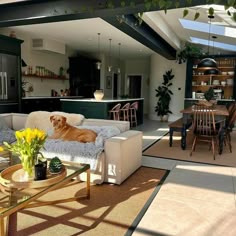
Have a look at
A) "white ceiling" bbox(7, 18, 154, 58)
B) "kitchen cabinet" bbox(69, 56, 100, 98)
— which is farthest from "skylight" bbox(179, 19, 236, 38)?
"kitchen cabinet" bbox(69, 56, 100, 98)

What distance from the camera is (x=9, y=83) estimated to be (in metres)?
5.89

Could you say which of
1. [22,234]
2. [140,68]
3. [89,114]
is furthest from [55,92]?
[22,234]

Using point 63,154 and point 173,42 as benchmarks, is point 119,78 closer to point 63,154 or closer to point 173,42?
point 173,42

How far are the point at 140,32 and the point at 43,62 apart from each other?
408 centimetres

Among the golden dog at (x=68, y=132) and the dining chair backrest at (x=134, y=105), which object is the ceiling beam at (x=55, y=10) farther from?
the dining chair backrest at (x=134, y=105)

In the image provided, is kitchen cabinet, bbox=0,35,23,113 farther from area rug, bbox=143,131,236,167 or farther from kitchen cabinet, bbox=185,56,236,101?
kitchen cabinet, bbox=185,56,236,101

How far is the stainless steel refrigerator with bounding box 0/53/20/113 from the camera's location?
5691 mm

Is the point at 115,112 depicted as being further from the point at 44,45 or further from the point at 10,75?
the point at 44,45

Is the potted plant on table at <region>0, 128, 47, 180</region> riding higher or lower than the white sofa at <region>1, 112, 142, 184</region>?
higher

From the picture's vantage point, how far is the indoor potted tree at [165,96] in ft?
30.7

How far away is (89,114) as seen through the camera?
5.96 metres

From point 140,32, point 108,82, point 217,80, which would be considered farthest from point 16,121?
point 217,80

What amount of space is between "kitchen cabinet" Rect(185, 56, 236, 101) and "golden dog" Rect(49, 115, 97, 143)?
6.36m

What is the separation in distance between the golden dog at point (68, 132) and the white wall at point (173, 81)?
674 cm
